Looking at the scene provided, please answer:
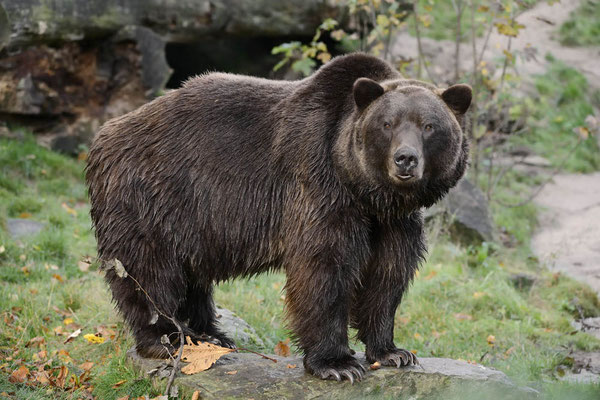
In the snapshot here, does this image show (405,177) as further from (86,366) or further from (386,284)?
(86,366)

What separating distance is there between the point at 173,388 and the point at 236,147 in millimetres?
1741

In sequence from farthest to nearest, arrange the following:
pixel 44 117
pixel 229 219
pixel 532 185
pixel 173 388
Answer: pixel 532 185, pixel 44 117, pixel 229 219, pixel 173 388

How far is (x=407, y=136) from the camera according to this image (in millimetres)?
4652

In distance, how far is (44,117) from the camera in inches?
439

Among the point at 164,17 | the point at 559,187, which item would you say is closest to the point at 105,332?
the point at 164,17

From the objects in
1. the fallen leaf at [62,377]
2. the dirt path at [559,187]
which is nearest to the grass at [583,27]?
the dirt path at [559,187]

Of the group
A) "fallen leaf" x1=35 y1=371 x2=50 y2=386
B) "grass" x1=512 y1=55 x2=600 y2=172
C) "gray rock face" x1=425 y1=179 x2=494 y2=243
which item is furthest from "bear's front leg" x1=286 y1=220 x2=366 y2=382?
"grass" x1=512 y1=55 x2=600 y2=172

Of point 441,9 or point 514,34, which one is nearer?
point 514,34

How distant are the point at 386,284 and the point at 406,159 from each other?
3.69 feet

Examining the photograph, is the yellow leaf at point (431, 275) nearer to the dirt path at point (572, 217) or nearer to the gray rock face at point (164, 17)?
the dirt path at point (572, 217)

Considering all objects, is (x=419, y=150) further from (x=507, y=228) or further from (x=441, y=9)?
(x=441, y=9)

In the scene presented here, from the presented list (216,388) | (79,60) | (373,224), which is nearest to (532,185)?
(79,60)

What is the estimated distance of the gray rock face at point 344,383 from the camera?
15.8 feet

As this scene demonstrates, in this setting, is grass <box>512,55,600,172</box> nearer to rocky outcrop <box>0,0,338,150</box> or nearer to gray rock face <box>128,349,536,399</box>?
rocky outcrop <box>0,0,338,150</box>
